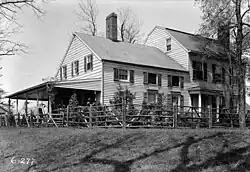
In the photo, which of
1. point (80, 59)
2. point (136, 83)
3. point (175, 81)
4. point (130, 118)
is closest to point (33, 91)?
point (80, 59)

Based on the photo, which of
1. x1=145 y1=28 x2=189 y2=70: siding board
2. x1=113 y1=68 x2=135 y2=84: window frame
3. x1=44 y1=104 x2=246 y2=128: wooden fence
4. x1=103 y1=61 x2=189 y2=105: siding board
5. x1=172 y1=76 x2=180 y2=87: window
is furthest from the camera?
x1=145 y1=28 x2=189 y2=70: siding board

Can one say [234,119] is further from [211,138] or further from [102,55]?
[211,138]

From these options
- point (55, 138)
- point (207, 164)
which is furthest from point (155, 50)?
point (207, 164)

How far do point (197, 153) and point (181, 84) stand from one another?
20752mm

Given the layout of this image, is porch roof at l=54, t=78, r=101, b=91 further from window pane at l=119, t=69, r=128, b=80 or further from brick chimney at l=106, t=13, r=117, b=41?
brick chimney at l=106, t=13, r=117, b=41

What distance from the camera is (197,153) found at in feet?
28.7

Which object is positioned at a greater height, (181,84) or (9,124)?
(181,84)

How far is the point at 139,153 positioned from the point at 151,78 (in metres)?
18.3

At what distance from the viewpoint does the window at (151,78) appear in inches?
1065

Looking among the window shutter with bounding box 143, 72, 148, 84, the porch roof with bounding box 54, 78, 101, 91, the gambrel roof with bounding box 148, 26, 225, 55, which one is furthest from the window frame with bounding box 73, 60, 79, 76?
the gambrel roof with bounding box 148, 26, 225, 55

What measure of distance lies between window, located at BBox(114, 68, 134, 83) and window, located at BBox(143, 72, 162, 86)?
4.29 ft

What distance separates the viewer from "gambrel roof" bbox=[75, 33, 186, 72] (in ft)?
86.0

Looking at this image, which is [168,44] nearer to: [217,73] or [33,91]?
[217,73]

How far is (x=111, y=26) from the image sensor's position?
1216 inches
